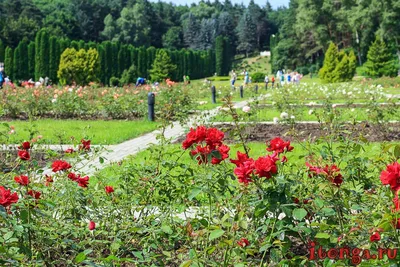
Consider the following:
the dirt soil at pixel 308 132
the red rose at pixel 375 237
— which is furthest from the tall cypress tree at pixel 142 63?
the red rose at pixel 375 237

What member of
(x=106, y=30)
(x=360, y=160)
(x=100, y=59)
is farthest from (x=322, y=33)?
(x=360, y=160)

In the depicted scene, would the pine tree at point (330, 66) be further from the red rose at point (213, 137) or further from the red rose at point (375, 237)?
the red rose at point (375, 237)

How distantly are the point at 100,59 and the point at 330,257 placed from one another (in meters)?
40.1

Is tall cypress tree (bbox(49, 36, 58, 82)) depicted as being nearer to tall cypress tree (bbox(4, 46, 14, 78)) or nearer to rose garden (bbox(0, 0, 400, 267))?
rose garden (bbox(0, 0, 400, 267))

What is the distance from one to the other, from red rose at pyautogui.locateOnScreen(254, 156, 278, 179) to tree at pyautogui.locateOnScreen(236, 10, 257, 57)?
84606 millimetres

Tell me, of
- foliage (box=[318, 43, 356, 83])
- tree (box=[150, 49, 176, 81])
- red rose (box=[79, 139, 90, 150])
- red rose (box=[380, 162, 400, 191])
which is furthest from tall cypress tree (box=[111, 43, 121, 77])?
red rose (box=[380, 162, 400, 191])

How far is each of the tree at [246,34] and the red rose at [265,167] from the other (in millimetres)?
84606

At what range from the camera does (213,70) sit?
2611 inches

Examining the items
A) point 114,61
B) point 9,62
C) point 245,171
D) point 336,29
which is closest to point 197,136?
point 245,171

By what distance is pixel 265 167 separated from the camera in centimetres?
196

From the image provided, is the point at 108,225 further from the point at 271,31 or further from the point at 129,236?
the point at 271,31

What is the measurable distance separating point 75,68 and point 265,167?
3392 cm

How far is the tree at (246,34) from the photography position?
85.6 meters

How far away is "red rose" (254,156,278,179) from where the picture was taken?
77.2 inches
